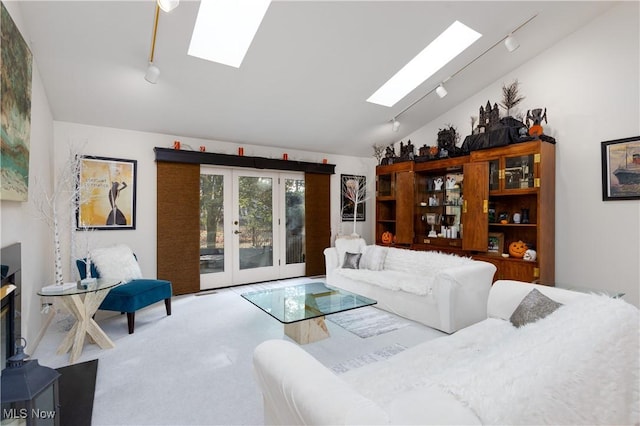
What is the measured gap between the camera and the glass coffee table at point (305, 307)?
264 centimetres

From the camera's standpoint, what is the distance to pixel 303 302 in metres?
2.98

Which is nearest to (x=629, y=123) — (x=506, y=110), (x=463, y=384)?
(x=506, y=110)

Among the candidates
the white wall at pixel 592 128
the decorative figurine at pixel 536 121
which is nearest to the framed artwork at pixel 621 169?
the white wall at pixel 592 128

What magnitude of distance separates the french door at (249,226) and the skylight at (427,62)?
2.07 metres

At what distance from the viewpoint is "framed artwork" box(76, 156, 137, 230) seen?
12.5ft

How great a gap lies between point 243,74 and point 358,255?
2830 mm

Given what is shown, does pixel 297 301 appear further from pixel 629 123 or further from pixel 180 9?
pixel 629 123

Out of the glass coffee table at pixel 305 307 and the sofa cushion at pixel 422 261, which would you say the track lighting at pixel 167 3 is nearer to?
the glass coffee table at pixel 305 307

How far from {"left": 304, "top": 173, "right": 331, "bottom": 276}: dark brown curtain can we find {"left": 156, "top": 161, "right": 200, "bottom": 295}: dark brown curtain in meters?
1.93

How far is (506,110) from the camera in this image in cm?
434

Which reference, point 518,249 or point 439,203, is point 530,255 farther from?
point 439,203

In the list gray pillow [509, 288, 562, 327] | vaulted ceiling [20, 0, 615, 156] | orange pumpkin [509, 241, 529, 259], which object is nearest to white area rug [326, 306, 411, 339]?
gray pillow [509, 288, 562, 327]

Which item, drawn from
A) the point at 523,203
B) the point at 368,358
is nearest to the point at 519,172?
the point at 523,203

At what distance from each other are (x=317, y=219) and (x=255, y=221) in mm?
1166
